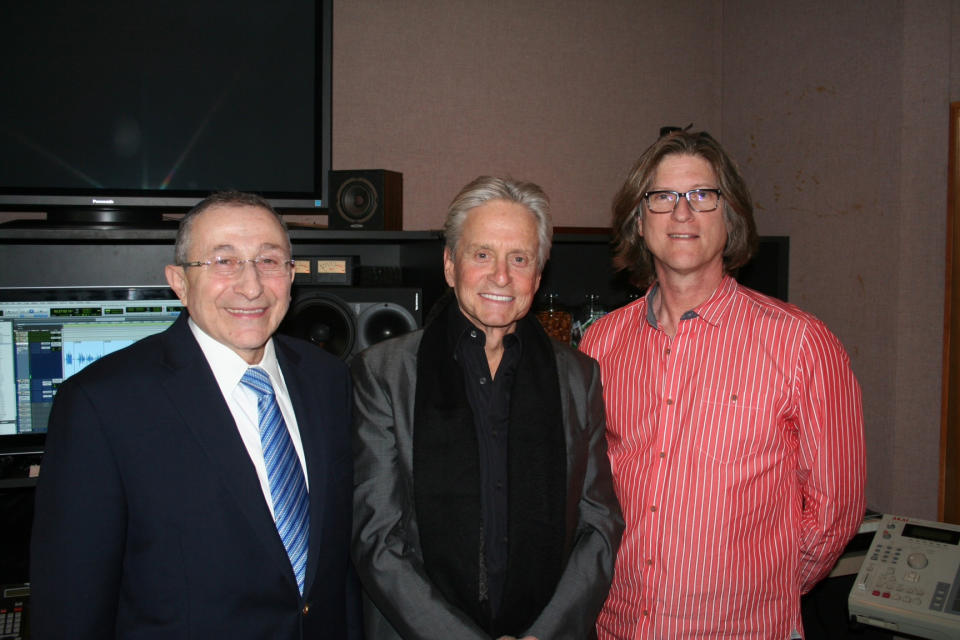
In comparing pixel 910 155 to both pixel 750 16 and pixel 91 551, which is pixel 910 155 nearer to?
pixel 750 16

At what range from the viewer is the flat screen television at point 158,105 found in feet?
6.86

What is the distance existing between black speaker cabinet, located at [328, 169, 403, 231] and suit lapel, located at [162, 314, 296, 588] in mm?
1001

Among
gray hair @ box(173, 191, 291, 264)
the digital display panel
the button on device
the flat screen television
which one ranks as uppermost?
the flat screen television

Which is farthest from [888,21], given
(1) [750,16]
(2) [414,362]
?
(2) [414,362]

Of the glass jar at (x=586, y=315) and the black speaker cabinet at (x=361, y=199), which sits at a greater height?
the black speaker cabinet at (x=361, y=199)

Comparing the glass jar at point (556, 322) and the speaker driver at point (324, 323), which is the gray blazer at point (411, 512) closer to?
the speaker driver at point (324, 323)

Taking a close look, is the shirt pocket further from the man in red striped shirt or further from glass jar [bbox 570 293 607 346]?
glass jar [bbox 570 293 607 346]

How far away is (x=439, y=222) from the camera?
9.15 ft

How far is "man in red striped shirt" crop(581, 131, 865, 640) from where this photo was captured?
1.53 m

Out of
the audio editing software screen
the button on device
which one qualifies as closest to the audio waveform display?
the audio editing software screen

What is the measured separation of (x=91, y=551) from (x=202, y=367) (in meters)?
0.35

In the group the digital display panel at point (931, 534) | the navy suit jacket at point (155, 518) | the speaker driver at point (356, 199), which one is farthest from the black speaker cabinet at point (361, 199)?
the digital display panel at point (931, 534)

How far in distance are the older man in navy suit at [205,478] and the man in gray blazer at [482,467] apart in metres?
0.10

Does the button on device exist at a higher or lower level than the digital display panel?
lower
